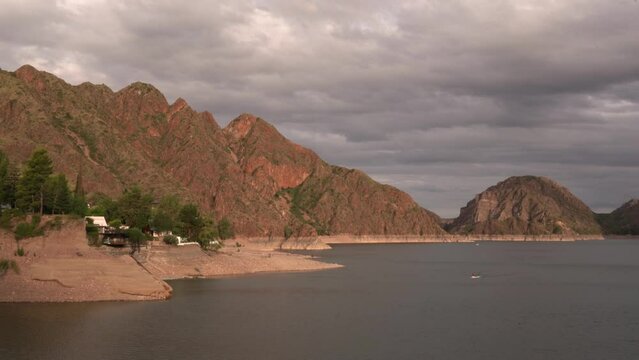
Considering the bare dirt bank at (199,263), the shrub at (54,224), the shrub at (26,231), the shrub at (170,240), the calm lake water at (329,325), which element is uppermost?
the shrub at (54,224)

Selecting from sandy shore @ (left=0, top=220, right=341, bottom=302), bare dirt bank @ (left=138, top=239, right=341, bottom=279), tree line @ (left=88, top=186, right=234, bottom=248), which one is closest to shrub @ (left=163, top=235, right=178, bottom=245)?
tree line @ (left=88, top=186, right=234, bottom=248)

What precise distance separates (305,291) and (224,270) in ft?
90.1

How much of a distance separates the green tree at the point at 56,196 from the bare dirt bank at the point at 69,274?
12.2m

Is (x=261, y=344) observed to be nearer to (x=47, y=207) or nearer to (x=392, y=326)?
(x=392, y=326)

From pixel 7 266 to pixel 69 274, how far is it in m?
6.17

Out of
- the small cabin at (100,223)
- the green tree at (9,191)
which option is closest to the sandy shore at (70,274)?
the green tree at (9,191)

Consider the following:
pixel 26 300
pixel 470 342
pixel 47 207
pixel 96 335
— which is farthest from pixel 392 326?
pixel 47 207

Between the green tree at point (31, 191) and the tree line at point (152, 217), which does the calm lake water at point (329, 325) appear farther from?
the tree line at point (152, 217)

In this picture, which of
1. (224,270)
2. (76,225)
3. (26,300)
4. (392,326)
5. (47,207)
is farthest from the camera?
(224,270)

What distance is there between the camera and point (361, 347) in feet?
181

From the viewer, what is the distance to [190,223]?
140 m

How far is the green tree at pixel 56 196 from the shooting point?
8906 centimetres

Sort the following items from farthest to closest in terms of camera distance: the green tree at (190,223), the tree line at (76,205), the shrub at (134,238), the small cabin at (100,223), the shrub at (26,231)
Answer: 1. the green tree at (190,223)
2. the small cabin at (100,223)
3. the shrub at (134,238)
4. the tree line at (76,205)
5. the shrub at (26,231)

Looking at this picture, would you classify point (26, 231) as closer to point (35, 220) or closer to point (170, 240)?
point (35, 220)
